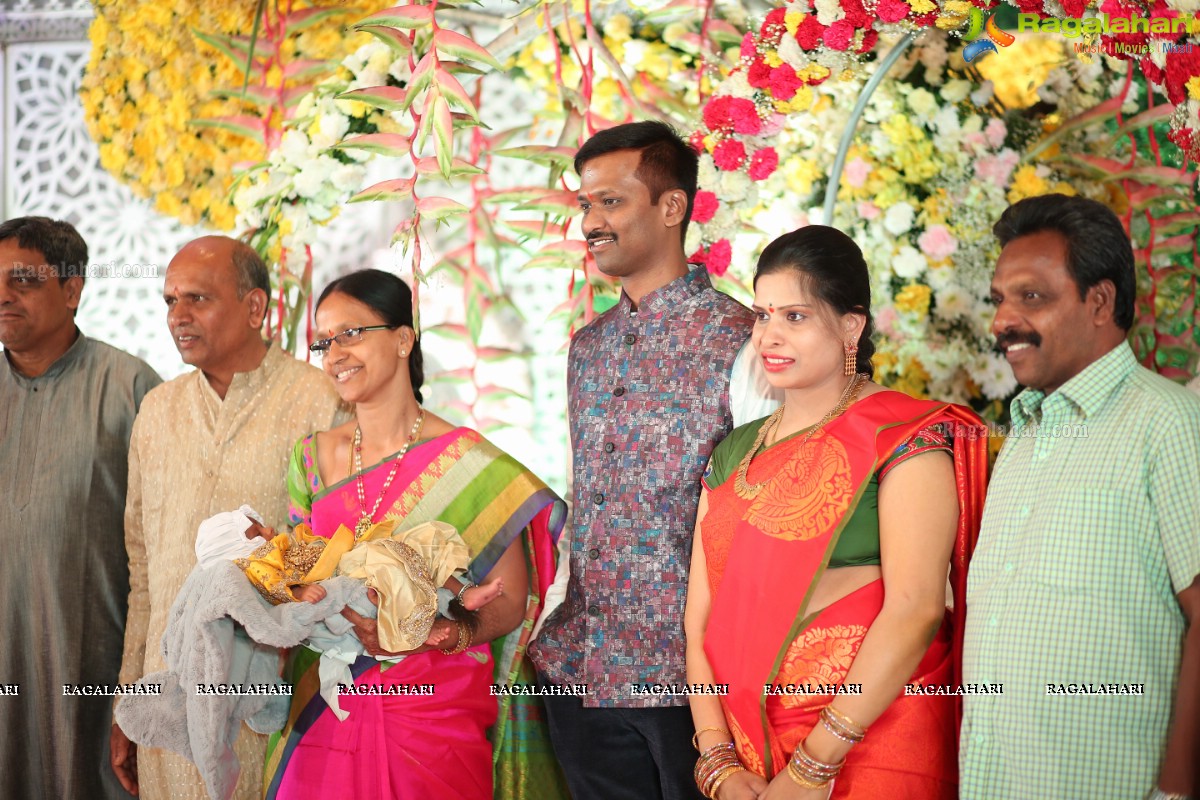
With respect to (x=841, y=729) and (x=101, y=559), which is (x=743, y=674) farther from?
(x=101, y=559)

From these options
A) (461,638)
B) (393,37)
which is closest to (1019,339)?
(461,638)

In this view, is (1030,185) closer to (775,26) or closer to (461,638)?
(775,26)

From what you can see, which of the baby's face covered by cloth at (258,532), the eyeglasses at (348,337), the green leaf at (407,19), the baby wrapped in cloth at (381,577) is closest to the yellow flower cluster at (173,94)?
the green leaf at (407,19)

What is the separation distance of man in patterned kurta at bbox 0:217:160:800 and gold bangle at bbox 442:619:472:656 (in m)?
1.37

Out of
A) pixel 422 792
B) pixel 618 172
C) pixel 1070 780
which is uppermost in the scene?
pixel 618 172

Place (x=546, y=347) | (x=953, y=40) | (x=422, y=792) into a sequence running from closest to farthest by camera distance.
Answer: (x=422, y=792), (x=953, y=40), (x=546, y=347)

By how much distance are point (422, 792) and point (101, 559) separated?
1398 mm

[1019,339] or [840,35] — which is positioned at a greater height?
[840,35]

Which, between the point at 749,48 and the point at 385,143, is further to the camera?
the point at 385,143

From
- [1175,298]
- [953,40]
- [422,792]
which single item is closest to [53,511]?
[422,792]

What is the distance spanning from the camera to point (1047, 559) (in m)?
2.29

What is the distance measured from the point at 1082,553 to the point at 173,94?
3565 mm

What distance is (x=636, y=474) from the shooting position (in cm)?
279

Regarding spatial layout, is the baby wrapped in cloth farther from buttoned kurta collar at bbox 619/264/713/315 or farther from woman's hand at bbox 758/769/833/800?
woman's hand at bbox 758/769/833/800
